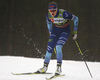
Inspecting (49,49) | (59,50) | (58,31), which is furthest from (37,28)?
(59,50)

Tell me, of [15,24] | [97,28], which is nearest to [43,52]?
[15,24]

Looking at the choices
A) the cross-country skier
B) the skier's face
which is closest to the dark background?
the cross-country skier

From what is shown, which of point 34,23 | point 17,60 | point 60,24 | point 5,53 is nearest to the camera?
point 60,24

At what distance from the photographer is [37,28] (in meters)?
6.89

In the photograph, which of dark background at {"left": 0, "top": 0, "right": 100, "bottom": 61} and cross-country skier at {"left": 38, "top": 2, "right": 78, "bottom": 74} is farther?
dark background at {"left": 0, "top": 0, "right": 100, "bottom": 61}

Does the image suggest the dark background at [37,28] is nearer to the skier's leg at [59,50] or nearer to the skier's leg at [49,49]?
the skier's leg at [49,49]

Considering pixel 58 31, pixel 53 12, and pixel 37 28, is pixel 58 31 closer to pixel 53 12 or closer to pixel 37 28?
pixel 53 12

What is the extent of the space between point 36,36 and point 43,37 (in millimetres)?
261

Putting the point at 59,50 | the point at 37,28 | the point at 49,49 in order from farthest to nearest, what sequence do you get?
the point at 37,28 < the point at 49,49 < the point at 59,50

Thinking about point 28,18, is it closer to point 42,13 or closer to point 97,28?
point 42,13

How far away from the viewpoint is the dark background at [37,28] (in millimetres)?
6527

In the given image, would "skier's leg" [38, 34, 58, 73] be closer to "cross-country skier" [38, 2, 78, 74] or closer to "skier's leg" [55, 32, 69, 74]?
"cross-country skier" [38, 2, 78, 74]

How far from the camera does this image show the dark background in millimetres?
6527

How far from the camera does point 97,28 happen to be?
6.53 m
